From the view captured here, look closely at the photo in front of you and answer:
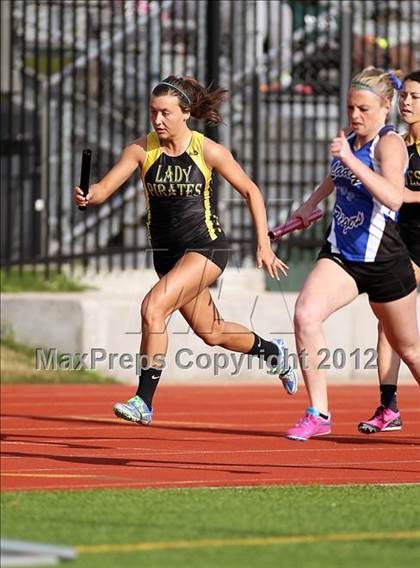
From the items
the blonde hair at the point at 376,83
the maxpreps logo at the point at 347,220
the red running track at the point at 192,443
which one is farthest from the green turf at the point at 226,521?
the blonde hair at the point at 376,83

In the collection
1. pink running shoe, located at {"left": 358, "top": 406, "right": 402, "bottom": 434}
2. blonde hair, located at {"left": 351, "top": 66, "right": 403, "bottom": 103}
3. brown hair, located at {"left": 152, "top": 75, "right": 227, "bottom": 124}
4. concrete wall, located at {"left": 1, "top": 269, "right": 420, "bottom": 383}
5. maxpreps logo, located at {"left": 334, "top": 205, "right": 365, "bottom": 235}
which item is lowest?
concrete wall, located at {"left": 1, "top": 269, "right": 420, "bottom": 383}

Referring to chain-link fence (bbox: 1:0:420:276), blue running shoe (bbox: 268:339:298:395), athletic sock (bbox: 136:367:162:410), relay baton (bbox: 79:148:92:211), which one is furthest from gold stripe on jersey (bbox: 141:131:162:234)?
chain-link fence (bbox: 1:0:420:276)

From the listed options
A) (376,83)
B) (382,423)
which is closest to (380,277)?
(376,83)

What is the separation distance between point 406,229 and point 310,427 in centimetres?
233

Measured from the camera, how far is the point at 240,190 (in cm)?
1019

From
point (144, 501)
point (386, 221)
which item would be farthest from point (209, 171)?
point (144, 501)

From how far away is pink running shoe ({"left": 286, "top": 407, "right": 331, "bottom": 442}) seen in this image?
906 centimetres

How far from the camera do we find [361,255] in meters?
9.20

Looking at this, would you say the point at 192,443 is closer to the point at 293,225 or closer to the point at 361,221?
the point at 293,225

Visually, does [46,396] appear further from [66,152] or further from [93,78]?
[93,78]

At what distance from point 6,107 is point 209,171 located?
804 centimetres

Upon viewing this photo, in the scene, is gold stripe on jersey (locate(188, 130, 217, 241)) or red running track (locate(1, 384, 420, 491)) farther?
gold stripe on jersey (locate(188, 130, 217, 241))

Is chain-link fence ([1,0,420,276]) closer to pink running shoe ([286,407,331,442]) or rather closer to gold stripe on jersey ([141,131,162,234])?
gold stripe on jersey ([141,131,162,234])

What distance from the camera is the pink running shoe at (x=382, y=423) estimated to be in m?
11.1
